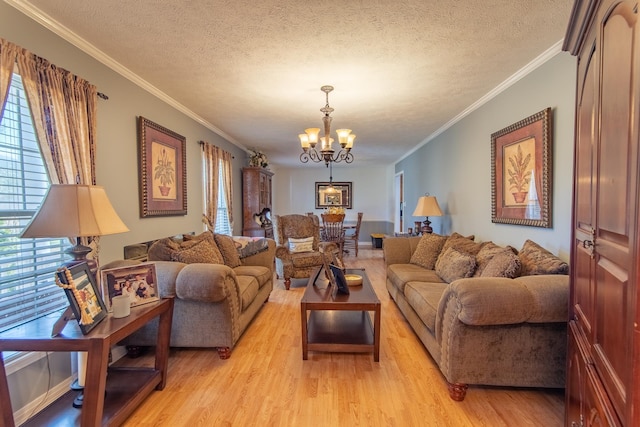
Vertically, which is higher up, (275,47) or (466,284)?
(275,47)

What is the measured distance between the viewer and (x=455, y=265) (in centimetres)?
284

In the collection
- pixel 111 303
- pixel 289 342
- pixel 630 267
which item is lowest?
pixel 289 342

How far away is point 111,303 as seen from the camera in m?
1.74

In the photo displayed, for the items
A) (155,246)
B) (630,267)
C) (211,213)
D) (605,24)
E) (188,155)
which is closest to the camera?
(630,267)

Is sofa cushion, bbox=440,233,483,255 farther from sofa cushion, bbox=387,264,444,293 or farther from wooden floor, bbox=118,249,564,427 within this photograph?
wooden floor, bbox=118,249,564,427

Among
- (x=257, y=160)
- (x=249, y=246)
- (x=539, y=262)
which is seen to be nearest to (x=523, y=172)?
(x=539, y=262)

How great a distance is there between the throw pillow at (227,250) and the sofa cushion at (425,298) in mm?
1876

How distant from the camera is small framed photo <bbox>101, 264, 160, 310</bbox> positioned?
176 cm

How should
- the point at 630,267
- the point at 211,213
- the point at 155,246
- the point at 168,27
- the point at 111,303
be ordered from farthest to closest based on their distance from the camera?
1. the point at 211,213
2. the point at 155,246
3. the point at 168,27
4. the point at 111,303
5. the point at 630,267

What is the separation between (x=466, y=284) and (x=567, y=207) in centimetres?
114

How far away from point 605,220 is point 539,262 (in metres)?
1.35

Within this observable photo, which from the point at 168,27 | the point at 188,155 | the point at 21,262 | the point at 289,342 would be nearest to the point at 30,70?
the point at 168,27

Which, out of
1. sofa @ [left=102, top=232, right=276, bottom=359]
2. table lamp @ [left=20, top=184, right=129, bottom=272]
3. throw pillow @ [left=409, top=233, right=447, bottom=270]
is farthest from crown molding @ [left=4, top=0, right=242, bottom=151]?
throw pillow @ [left=409, top=233, right=447, bottom=270]

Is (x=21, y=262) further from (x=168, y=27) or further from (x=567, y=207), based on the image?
(x=567, y=207)
